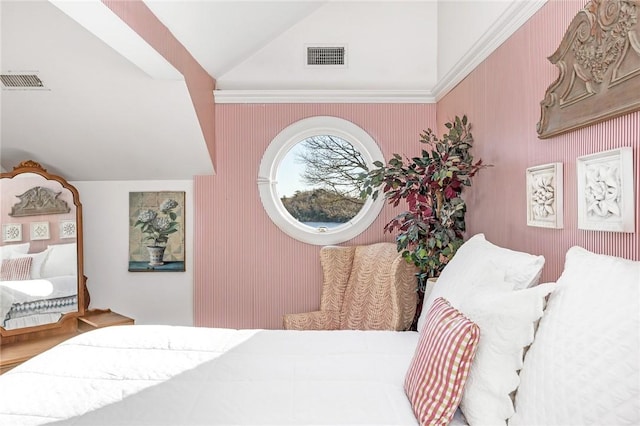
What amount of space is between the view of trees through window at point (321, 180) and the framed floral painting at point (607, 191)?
199 cm

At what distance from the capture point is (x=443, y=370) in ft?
3.90

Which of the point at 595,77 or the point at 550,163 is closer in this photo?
the point at 595,77

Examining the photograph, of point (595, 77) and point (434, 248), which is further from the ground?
point (595, 77)

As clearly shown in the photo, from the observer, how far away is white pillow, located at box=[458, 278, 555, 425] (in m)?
1.12

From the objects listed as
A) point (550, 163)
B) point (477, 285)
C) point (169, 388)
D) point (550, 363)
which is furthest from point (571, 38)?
point (169, 388)

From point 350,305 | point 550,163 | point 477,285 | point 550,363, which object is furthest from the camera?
point 350,305

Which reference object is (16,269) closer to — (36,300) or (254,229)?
(36,300)

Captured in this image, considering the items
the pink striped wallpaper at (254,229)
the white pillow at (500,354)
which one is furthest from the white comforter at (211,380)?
the pink striped wallpaper at (254,229)

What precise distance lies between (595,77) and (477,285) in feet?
2.57

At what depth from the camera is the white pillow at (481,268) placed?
1366mm

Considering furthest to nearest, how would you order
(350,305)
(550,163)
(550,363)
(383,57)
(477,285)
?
(383,57)
(350,305)
(550,163)
(477,285)
(550,363)

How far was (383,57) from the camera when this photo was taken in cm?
321

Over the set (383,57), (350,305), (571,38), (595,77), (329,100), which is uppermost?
(383,57)

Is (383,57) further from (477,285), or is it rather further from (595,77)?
(477,285)
